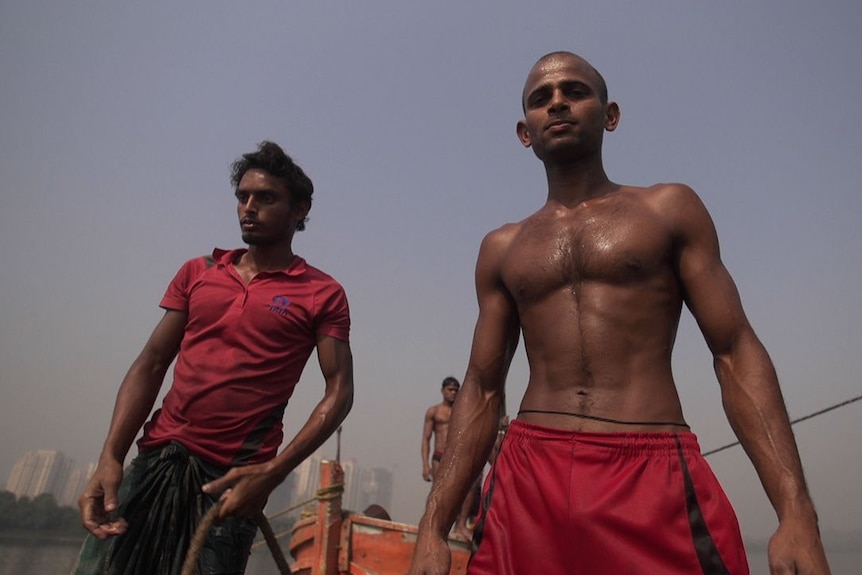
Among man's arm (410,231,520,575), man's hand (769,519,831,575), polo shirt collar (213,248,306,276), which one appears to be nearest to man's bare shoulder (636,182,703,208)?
man's arm (410,231,520,575)

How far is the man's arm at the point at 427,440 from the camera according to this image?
1061cm

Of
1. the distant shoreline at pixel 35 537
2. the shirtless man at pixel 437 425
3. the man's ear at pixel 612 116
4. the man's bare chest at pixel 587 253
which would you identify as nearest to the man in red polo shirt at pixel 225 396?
the man's bare chest at pixel 587 253

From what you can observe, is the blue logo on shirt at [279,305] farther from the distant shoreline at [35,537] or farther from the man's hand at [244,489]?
the distant shoreline at [35,537]

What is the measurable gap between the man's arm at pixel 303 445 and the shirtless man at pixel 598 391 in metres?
0.83

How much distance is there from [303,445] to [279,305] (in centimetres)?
73

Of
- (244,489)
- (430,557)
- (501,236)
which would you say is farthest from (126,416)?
(501,236)

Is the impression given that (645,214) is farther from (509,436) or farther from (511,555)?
(511,555)

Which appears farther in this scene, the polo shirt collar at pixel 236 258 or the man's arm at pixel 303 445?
the polo shirt collar at pixel 236 258

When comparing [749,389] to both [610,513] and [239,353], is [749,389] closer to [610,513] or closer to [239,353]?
[610,513]

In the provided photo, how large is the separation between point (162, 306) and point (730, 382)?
2.83m

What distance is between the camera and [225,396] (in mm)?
2850

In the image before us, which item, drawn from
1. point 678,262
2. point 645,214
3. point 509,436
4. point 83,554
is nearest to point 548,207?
point 645,214

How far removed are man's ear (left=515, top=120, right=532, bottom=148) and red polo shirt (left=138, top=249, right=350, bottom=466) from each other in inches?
50.8

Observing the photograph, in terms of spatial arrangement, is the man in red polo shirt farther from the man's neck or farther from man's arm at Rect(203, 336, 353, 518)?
the man's neck
